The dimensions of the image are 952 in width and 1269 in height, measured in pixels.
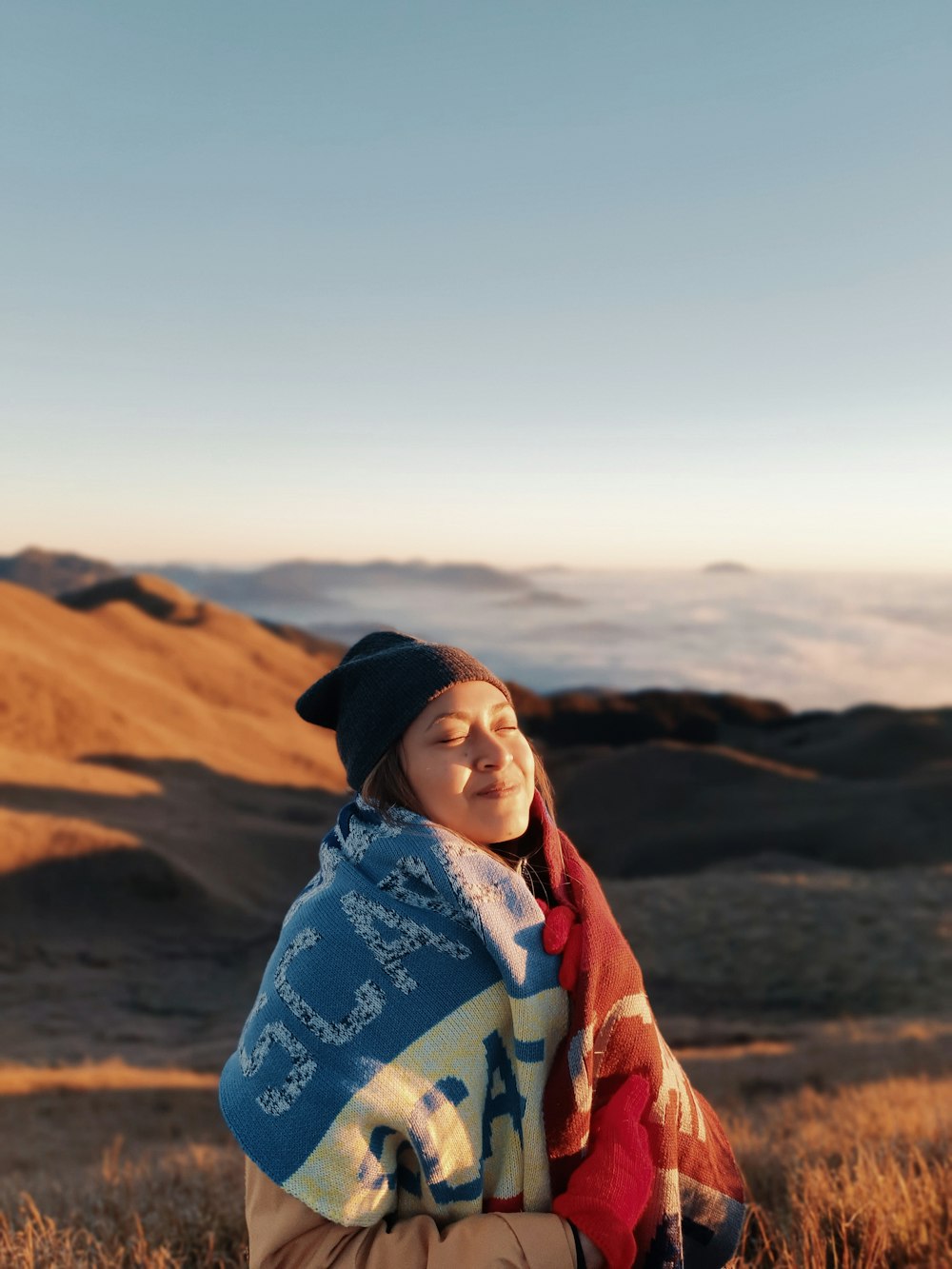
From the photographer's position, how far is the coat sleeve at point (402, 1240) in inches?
70.1

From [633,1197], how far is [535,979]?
0.43 metres

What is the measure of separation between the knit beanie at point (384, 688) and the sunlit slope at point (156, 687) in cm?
3554

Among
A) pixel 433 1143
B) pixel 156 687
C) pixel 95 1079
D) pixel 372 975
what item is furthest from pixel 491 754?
pixel 156 687

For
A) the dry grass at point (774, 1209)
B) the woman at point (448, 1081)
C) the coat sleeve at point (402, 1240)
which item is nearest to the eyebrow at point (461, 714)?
the woman at point (448, 1081)

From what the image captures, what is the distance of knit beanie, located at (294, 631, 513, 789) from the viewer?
2.17 m

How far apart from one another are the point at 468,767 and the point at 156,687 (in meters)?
53.4

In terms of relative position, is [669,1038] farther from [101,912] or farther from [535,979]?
[101,912]

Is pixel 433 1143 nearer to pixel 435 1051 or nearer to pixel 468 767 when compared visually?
pixel 435 1051

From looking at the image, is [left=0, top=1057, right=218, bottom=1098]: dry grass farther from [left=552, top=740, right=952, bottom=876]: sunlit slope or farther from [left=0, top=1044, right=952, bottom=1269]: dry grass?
[left=552, top=740, right=952, bottom=876]: sunlit slope

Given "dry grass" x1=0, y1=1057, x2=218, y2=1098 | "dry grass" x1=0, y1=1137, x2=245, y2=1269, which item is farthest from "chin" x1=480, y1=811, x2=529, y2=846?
"dry grass" x1=0, y1=1057, x2=218, y2=1098

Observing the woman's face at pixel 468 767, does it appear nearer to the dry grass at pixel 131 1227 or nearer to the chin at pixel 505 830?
the chin at pixel 505 830

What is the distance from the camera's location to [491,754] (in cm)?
213

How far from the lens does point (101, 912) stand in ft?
91.7

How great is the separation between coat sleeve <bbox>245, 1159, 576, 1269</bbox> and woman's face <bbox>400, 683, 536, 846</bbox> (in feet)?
2.36
